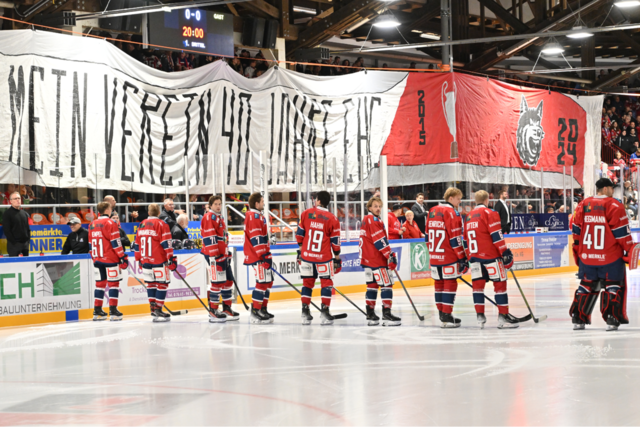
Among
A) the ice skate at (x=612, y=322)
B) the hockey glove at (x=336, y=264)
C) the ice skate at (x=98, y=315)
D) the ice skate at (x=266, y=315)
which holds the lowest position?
the ice skate at (x=98, y=315)

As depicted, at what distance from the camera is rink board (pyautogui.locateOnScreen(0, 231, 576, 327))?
10.6 metres

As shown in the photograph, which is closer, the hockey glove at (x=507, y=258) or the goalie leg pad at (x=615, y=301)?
the goalie leg pad at (x=615, y=301)

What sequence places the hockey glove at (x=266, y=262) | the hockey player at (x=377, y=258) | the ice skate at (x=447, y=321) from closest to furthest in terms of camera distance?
1. the ice skate at (x=447, y=321)
2. the hockey player at (x=377, y=258)
3. the hockey glove at (x=266, y=262)

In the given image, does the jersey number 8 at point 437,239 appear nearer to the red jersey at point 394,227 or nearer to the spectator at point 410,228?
the red jersey at point 394,227

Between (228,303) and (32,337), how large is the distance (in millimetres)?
2598

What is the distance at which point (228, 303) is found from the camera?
1053cm

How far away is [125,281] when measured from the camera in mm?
11766

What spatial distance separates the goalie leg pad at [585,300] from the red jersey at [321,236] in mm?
3024

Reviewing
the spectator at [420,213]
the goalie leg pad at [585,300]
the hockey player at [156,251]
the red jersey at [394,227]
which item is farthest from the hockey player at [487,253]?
the spectator at [420,213]

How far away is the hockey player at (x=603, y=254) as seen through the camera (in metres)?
8.10

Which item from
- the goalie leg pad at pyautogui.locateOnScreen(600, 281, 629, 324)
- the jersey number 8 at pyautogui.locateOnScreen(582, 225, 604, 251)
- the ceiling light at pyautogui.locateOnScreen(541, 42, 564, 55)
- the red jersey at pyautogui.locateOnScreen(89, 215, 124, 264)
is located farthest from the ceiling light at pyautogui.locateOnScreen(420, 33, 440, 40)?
the goalie leg pad at pyautogui.locateOnScreen(600, 281, 629, 324)

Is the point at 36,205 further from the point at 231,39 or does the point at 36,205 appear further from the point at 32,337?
the point at 231,39

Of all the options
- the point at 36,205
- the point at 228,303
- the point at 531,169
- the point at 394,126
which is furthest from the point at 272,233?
the point at 531,169

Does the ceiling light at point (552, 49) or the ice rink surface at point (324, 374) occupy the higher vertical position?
the ceiling light at point (552, 49)
